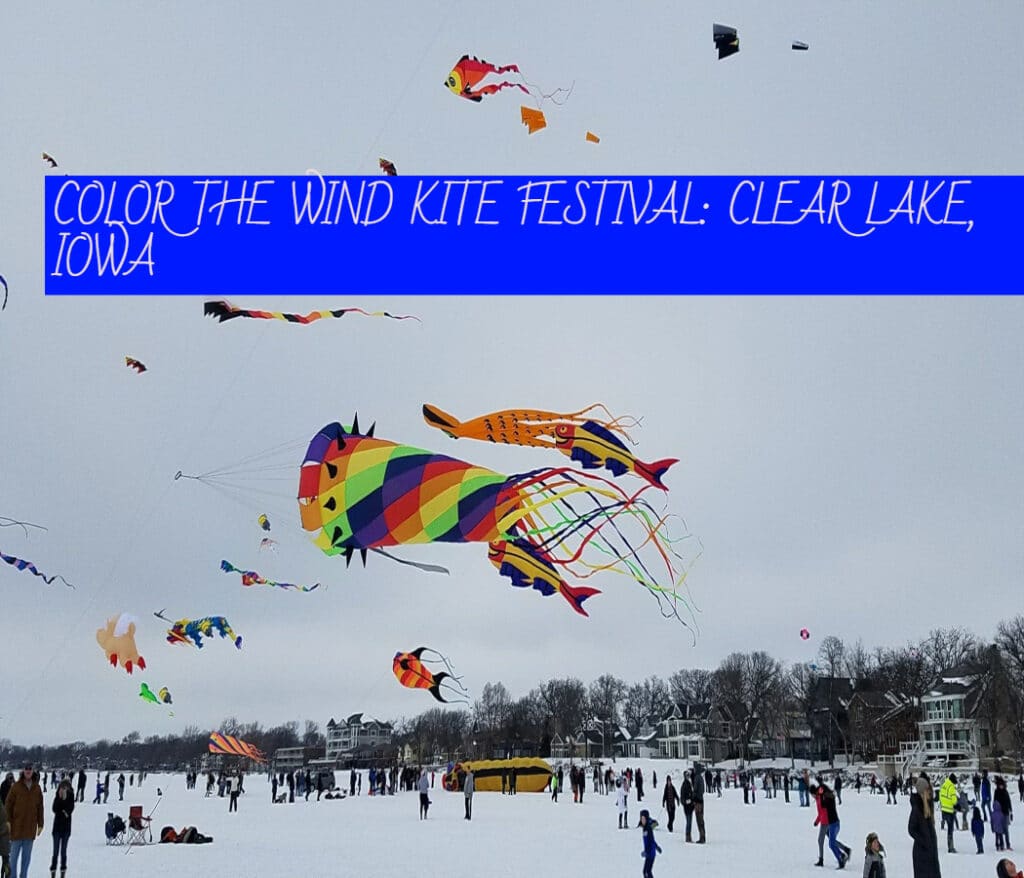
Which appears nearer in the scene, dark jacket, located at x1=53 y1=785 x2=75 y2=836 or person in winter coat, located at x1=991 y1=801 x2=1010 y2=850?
dark jacket, located at x1=53 y1=785 x2=75 y2=836

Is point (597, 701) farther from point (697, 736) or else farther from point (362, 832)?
point (362, 832)

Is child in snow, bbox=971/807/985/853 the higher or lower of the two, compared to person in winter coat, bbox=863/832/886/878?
lower

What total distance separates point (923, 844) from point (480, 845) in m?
10.9

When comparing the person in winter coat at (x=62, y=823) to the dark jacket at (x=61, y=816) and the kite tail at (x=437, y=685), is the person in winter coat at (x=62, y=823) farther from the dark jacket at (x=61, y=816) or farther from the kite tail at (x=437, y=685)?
the kite tail at (x=437, y=685)

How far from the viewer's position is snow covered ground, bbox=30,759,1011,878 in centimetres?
1627

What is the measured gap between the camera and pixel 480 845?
20094 millimetres

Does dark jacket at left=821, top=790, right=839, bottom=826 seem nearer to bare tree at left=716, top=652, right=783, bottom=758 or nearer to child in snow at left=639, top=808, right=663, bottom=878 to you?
child in snow at left=639, top=808, right=663, bottom=878

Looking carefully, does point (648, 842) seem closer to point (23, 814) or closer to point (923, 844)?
point (923, 844)

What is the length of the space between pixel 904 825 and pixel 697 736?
9265 cm

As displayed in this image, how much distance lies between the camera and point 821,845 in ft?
55.9

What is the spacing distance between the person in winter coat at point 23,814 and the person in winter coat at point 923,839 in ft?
34.0

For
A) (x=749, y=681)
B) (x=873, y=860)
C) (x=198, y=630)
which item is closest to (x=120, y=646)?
(x=198, y=630)

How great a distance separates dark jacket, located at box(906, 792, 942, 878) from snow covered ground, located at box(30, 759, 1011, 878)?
468cm

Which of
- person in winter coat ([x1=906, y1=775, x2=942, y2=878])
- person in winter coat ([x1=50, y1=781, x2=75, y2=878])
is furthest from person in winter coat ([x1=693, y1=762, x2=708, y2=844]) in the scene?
person in winter coat ([x1=50, y1=781, x2=75, y2=878])
